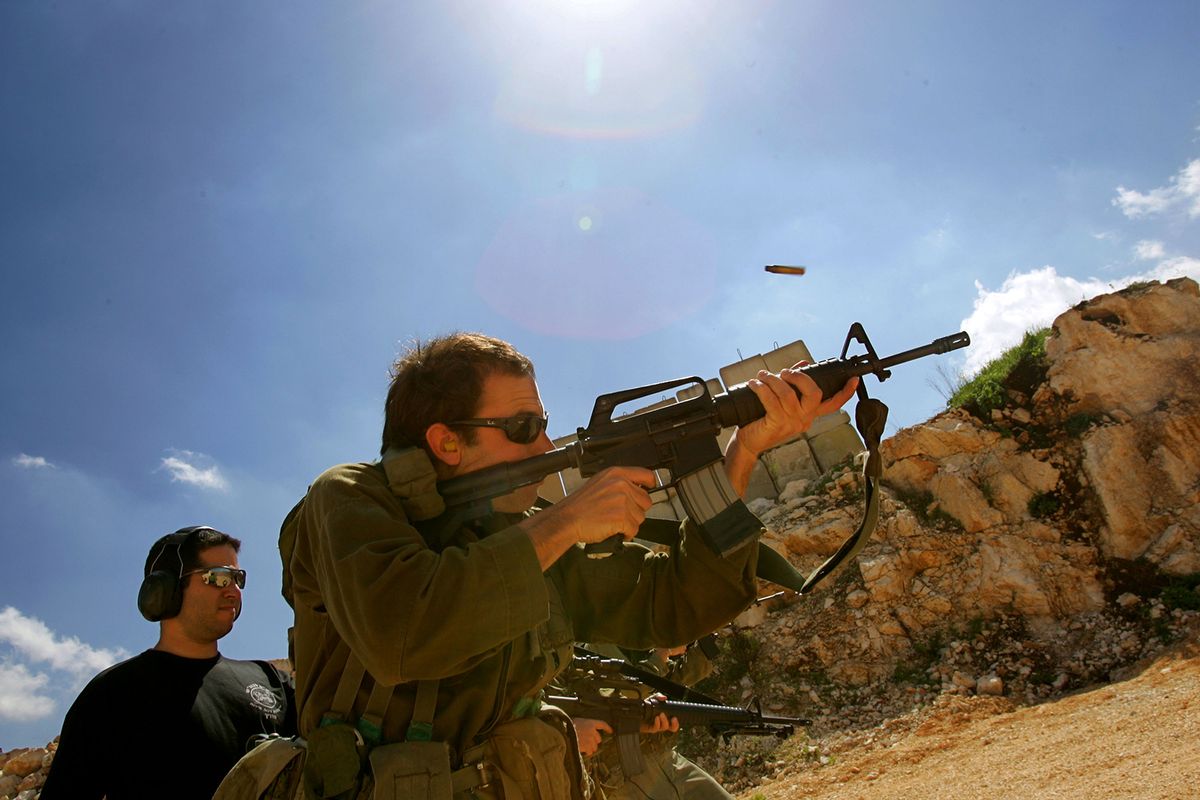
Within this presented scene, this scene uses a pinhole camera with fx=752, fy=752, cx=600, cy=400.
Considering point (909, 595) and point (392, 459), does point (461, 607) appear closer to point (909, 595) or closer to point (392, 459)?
point (392, 459)

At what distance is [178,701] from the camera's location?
3375 millimetres

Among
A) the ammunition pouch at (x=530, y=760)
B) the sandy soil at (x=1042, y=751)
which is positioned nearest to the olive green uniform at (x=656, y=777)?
the sandy soil at (x=1042, y=751)

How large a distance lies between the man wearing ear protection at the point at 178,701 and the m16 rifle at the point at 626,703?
7.49ft

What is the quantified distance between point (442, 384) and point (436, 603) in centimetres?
92

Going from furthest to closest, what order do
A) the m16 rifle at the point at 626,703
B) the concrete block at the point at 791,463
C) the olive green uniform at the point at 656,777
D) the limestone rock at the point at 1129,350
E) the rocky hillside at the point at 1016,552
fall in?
the concrete block at the point at 791,463 → the limestone rock at the point at 1129,350 → the rocky hillside at the point at 1016,552 → the m16 rifle at the point at 626,703 → the olive green uniform at the point at 656,777

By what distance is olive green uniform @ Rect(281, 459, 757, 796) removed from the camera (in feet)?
6.11

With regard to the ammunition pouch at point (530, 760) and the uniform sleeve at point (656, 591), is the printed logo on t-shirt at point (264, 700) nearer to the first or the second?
the uniform sleeve at point (656, 591)

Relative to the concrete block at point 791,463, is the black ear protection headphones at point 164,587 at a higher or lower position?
lower

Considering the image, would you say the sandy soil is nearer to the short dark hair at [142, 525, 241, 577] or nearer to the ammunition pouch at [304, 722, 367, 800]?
the ammunition pouch at [304, 722, 367, 800]

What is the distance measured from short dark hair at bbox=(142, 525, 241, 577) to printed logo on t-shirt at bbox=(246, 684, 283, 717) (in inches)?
26.7

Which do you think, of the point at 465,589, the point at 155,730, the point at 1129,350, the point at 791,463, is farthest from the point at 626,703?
the point at 1129,350

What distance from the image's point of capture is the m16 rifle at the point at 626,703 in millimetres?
5914

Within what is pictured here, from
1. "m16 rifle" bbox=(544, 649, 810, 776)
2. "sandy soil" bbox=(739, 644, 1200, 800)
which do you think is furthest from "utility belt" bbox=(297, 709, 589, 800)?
"sandy soil" bbox=(739, 644, 1200, 800)

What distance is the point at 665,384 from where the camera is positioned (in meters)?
2.84
